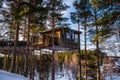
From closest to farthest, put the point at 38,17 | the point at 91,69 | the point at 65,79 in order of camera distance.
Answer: the point at 38,17
the point at 91,69
the point at 65,79

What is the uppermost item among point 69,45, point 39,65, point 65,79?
point 69,45

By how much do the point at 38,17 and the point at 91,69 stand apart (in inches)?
515

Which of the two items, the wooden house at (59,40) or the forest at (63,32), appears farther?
the wooden house at (59,40)

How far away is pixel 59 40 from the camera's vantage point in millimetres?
28812

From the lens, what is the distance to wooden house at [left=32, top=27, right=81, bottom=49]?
28.8 metres

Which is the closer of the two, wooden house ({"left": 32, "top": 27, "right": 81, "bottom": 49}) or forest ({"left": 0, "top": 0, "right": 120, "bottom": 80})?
forest ({"left": 0, "top": 0, "right": 120, "bottom": 80})

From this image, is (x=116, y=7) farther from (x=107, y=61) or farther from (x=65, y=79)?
(x=65, y=79)

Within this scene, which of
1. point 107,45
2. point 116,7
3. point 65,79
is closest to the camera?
point 116,7

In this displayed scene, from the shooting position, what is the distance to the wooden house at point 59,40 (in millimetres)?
28750

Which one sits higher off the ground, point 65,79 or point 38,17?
point 38,17

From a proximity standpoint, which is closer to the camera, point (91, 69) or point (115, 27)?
point (115, 27)

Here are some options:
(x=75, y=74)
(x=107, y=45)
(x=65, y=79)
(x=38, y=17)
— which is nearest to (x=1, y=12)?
(x=38, y=17)

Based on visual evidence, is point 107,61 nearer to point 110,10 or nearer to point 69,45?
point 69,45

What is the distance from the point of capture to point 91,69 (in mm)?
35188
